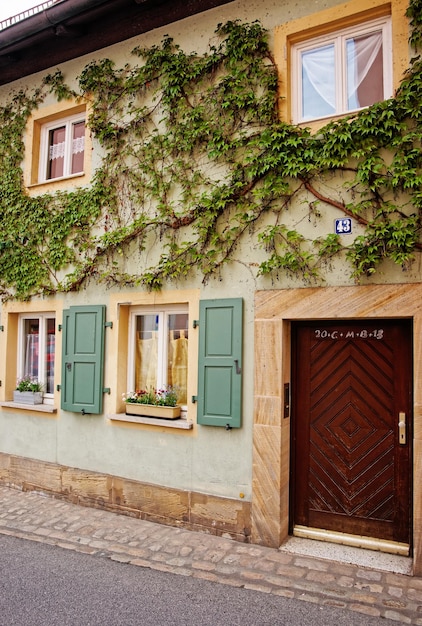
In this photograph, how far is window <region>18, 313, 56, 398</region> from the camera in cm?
722

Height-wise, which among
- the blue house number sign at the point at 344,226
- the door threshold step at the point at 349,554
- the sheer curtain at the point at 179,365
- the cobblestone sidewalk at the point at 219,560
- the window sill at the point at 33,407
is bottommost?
the cobblestone sidewalk at the point at 219,560

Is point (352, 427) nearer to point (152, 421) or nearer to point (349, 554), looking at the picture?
point (349, 554)

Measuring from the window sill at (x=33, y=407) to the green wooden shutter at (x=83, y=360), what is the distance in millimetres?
292

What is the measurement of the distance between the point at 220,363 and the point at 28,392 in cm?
317

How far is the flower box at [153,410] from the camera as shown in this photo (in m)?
5.80

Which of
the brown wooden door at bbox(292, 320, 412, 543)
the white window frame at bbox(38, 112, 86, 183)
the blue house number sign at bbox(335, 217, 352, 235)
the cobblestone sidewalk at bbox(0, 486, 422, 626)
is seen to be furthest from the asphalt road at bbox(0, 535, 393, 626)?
the white window frame at bbox(38, 112, 86, 183)

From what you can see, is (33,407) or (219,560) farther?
(33,407)

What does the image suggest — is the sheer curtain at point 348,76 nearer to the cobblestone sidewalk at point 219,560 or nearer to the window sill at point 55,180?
the window sill at point 55,180

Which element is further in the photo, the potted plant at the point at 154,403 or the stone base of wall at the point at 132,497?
the potted plant at the point at 154,403

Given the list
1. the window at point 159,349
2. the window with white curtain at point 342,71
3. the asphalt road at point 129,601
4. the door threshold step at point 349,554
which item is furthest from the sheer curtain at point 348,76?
the asphalt road at point 129,601

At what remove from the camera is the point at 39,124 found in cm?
752

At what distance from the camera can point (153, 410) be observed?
5.90 metres

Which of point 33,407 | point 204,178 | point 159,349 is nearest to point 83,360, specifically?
point 159,349

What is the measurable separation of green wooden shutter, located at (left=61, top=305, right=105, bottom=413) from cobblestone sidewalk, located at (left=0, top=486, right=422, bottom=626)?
132 cm
